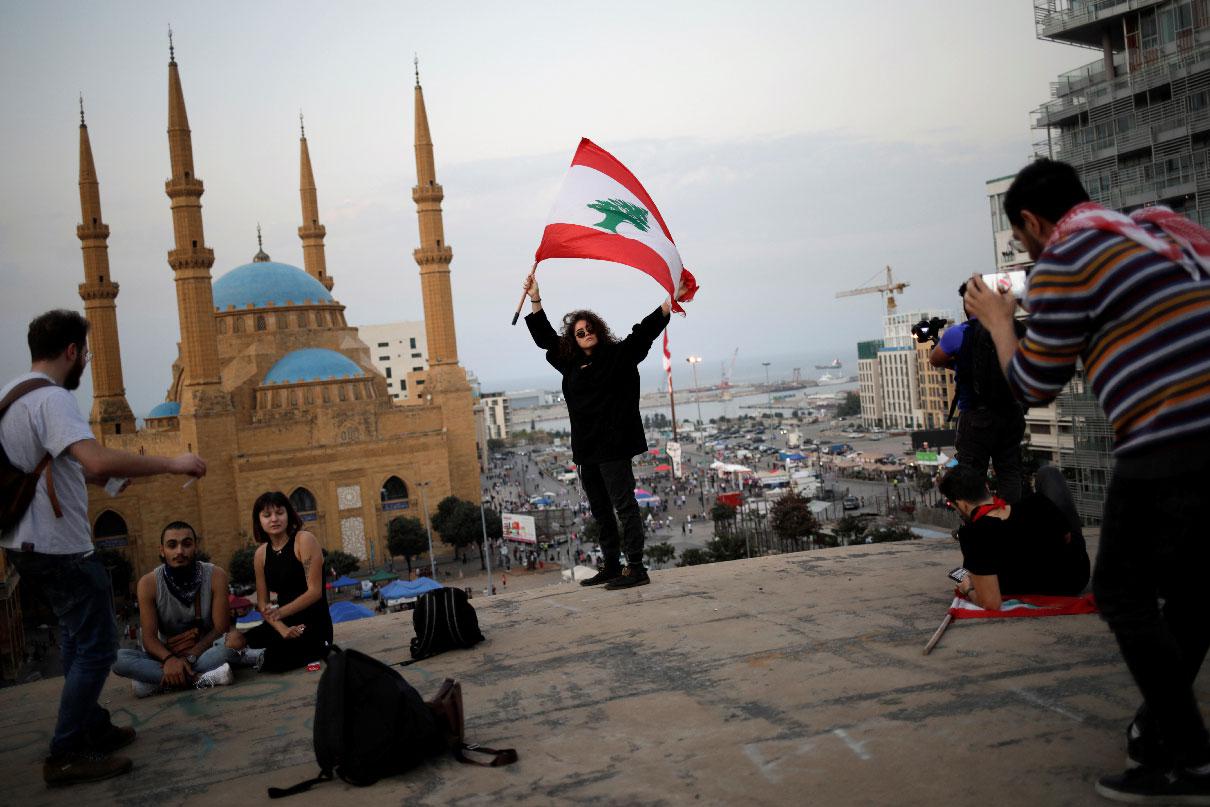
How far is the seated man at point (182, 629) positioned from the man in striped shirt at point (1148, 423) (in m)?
3.37

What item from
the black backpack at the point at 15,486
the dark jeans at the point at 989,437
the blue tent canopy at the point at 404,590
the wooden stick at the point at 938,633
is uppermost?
the black backpack at the point at 15,486

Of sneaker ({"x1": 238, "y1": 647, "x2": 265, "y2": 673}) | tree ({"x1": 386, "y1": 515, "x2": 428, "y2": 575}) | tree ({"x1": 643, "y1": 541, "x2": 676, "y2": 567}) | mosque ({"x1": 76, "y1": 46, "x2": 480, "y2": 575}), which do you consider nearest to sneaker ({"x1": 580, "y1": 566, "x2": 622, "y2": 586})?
sneaker ({"x1": 238, "y1": 647, "x2": 265, "y2": 673})

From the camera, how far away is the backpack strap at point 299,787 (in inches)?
108

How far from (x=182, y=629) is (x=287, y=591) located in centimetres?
44

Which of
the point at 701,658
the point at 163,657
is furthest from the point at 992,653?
the point at 163,657

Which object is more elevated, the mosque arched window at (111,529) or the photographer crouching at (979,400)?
the photographer crouching at (979,400)

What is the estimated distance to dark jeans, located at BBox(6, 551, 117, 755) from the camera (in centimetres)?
314

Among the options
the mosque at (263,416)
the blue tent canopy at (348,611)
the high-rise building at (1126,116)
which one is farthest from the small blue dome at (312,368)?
the high-rise building at (1126,116)

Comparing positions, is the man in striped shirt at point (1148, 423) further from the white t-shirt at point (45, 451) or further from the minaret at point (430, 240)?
the minaret at point (430, 240)

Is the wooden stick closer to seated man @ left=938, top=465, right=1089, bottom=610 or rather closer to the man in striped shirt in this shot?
seated man @ left=938, top=465, right=1089, bottom=610

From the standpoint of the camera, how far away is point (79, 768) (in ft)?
10.1

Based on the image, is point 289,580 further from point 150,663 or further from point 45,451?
point 45,451

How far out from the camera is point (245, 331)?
145 ft

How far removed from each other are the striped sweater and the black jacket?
2.96 m
